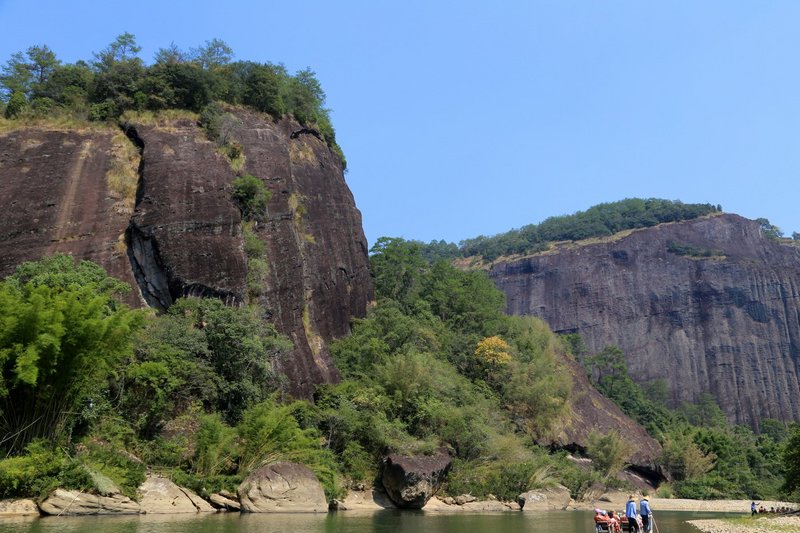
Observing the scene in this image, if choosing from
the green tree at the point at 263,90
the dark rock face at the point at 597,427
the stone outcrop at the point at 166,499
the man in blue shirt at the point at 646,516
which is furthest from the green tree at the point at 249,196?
the dark rock face at the point at 597,427

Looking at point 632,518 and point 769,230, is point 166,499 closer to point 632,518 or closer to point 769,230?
point 632,518

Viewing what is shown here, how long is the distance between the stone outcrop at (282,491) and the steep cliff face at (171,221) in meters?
8.53

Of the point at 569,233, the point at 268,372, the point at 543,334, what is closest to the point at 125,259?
the point at 268,372

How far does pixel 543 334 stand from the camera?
2217 inches

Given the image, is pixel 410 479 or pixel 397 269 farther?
pixel 397 269

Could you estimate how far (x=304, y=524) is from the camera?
20562 mm

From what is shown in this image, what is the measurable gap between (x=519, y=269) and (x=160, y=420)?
3513 inches

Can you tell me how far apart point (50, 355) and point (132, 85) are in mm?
23920

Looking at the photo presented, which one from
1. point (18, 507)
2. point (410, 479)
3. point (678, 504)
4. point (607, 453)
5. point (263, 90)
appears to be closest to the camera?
point (18, 507)

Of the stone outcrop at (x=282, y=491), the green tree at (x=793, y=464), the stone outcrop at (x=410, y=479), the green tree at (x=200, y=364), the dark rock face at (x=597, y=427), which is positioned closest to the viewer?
the stone outcrop at (x=282, y=491)

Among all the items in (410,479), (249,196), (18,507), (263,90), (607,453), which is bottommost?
(18,507)

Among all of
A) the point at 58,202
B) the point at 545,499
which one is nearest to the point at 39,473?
the point at 58,202

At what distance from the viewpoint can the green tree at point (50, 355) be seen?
20547 mm

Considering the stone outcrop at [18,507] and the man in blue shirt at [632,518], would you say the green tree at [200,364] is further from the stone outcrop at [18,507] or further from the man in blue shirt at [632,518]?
the man in blue shirt at [632,518]
